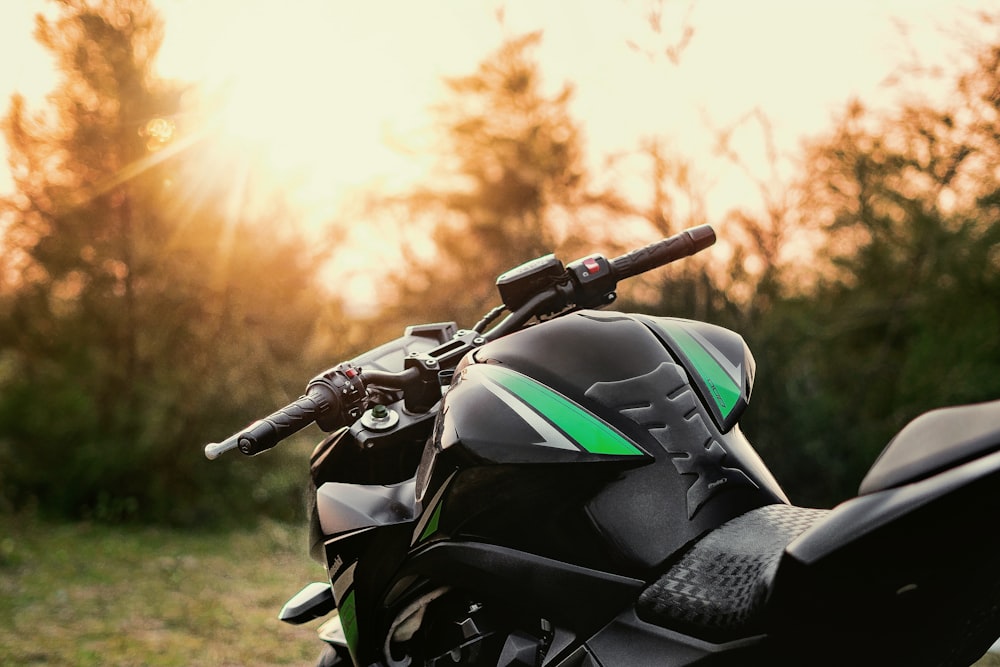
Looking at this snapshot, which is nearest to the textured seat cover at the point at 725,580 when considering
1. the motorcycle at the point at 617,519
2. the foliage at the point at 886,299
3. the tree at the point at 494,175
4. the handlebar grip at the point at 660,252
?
the motorcycle at the point at 617,519

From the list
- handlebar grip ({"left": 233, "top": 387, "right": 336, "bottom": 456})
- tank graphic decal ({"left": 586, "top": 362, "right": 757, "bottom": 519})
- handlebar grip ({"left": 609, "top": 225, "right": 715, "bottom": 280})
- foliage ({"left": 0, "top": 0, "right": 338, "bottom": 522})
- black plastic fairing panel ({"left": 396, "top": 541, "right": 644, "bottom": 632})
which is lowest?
black plastic fairing panel ({"left": 396, "top": 541, "right": 644, "bottom": 632})

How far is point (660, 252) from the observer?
203 centimetres

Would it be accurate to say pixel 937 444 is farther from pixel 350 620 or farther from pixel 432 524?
pixel 350 620

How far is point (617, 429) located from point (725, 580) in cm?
25

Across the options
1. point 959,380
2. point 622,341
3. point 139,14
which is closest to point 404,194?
point 139,14

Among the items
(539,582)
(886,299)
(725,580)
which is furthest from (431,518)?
(886,299)

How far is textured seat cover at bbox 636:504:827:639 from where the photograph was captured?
3.59 feet

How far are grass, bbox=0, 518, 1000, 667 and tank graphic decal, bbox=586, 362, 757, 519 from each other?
2.57 metres

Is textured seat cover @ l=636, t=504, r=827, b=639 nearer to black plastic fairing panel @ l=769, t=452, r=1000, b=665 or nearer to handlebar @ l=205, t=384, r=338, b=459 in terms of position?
black plastic fairing panel @ l=769, t=452, r=1000, b=665

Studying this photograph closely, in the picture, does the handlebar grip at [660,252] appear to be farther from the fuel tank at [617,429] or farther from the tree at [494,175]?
the tree at [494,175]

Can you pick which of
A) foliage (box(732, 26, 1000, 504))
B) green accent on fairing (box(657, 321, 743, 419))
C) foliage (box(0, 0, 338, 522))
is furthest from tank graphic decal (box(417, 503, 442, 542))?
foliage (box(0, 0, 338, 522))

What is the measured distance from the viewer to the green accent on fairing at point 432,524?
1.43 meters

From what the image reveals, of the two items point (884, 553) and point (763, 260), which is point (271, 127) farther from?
point (884, 553)

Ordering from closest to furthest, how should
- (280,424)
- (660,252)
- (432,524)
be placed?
1. (432,524)
2. (280,424)
3. (660,252)
